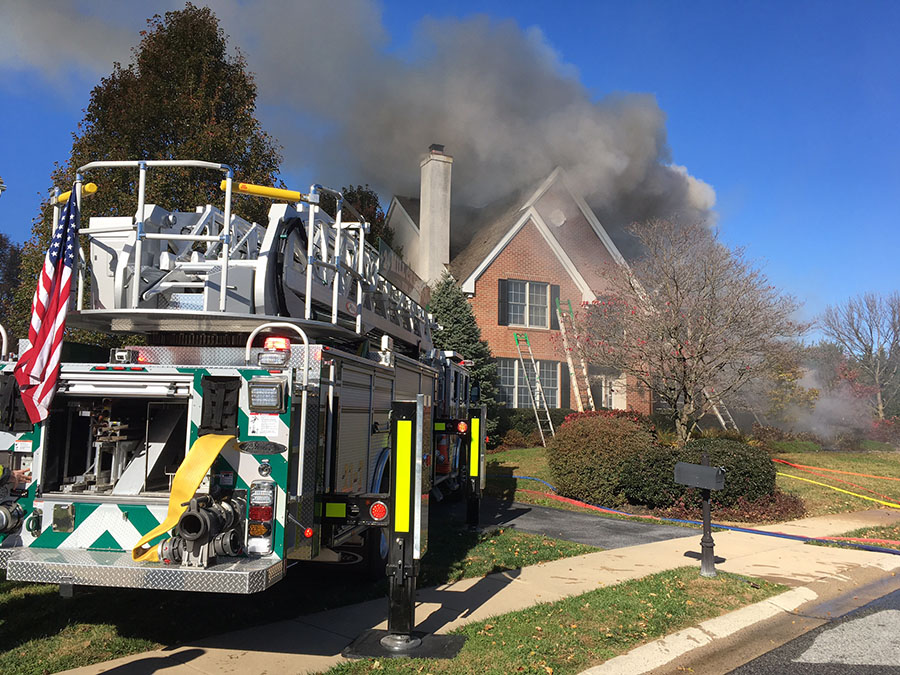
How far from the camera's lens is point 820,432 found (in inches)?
963

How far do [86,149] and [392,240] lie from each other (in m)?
15.6

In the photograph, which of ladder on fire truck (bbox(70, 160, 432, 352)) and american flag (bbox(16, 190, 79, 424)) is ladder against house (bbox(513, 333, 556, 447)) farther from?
american flag (bbox(16, 190, 79, 424))

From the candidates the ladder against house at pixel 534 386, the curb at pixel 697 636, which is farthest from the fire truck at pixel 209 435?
the ladder against house at pixel 534 386

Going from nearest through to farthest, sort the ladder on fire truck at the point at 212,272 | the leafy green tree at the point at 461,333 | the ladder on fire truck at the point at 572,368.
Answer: the ladder on fire truck at the point at 212,272
the leafy green tree at the point at 461,333
the ladder on fire truck at the point at 572,368

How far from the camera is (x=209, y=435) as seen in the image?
404 centimetres

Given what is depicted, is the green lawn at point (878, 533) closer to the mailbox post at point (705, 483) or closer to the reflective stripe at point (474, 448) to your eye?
the mailbox post at point (705, 483)

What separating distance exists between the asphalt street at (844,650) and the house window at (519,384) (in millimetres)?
15227

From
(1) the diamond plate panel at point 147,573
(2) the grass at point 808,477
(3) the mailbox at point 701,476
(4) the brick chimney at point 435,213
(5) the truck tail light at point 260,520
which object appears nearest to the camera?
(1) the diamond plate panel at point 147,573

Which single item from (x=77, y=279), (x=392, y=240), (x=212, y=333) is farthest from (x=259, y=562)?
(x=392, y=240)

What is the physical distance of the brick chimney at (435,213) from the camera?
21406mm

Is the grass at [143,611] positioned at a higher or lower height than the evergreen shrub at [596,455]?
lower

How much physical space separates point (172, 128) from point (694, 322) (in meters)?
9.98

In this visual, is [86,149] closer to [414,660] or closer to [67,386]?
[67,386]

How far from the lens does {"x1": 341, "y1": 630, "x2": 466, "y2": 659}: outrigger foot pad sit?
4.38 metres
